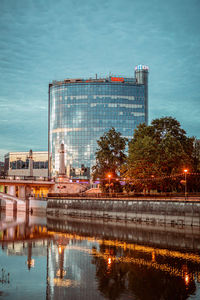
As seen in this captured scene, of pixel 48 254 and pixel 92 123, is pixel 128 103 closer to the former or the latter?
pixel 92 123

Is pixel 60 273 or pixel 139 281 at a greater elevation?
pixel 139 281

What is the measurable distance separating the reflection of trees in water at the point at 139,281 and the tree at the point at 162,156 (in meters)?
41.0

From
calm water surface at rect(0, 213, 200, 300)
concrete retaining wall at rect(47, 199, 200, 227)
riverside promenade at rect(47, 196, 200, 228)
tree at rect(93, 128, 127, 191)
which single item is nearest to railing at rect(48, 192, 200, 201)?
riverside promenade at rect(47, 196, 200, 228)

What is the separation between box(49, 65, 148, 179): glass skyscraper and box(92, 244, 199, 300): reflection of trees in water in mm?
136632

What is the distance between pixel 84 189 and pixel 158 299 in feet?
338

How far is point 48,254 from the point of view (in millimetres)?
44469

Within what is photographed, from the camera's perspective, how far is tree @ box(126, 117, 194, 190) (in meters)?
79.8

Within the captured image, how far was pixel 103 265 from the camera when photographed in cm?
3722

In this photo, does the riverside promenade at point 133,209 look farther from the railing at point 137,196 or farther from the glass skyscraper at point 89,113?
the glass skyscraper at point 89,113

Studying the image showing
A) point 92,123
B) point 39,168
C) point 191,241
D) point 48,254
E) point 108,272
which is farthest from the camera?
point 39,168

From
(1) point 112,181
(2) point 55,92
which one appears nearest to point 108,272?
(1) point 112,181

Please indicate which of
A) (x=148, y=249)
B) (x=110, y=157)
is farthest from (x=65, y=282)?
(x=110, y=157)

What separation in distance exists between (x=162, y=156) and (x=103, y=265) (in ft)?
153

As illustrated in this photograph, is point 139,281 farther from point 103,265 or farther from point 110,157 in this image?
point 110,157
